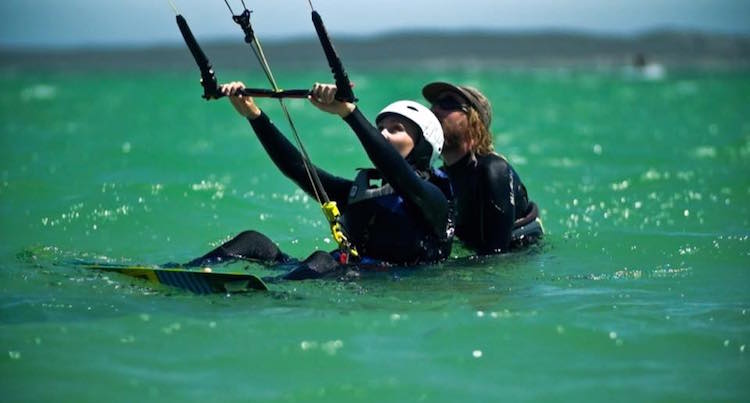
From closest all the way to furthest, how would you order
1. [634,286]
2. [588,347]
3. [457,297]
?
[588,347] → [457,297] → [634,286]

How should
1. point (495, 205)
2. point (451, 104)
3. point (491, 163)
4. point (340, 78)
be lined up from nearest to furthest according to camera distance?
point (340, 78) → point (495, 205) → point (491, 163) → point (451, 104)

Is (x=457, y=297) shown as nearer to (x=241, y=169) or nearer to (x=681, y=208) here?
(x=681, y=208)

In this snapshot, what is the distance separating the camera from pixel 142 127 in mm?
28328

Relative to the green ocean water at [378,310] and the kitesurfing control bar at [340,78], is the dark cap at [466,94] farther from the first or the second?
the kitesurfing control bar at [340,78]

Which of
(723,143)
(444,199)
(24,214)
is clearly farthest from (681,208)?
(723,143)

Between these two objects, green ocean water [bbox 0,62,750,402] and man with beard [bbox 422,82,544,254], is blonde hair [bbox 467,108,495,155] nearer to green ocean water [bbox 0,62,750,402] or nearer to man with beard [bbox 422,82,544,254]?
man with beard [bbox 422,82,544,254]

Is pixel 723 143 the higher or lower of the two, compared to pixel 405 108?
lower

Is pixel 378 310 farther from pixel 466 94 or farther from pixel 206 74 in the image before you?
pixel 466 94

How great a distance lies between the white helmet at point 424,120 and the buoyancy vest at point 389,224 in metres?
0.19

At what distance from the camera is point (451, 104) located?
8711 millimetres

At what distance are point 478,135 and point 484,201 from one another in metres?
0.51

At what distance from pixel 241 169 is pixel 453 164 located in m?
8.32

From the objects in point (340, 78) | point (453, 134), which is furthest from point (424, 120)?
point (453, 134)

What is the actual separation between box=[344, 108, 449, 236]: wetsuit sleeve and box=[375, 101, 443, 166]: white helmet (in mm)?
361
